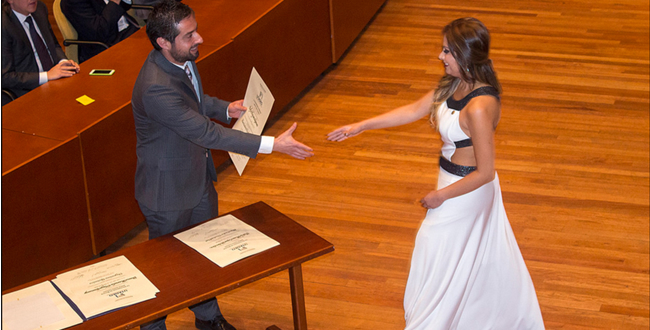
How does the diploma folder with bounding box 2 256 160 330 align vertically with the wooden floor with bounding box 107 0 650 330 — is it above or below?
above

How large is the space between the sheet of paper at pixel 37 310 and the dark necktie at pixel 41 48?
261 centimetres

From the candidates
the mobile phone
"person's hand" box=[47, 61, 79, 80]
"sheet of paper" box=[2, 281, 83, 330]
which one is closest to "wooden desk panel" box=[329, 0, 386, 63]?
the mobile phone

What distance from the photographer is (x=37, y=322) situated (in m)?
2.60

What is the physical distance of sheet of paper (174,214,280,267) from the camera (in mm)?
2980

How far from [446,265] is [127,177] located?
6.95 ft

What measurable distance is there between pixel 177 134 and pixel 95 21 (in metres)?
2.85

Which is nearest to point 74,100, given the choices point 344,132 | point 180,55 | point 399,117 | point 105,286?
point 180,55

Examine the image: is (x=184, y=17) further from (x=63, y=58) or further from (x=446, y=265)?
(x=63, y=58)

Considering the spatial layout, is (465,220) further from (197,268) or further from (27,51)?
(27,51)

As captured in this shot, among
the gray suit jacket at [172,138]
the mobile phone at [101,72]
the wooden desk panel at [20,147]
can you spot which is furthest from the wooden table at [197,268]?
the mobile phone at [101,72]

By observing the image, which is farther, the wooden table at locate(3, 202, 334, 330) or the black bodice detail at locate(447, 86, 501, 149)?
the black bodice detail at locate(447, 86, 501, 149)

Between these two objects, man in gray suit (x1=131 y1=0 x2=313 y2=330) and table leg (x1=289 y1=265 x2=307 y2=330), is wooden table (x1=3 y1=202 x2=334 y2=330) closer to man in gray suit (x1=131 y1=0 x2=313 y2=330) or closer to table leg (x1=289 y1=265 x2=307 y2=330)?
table leg (x1=289 y1=265 x2=307 y2=330)

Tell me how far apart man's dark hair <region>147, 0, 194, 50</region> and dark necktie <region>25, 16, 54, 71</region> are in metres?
2.25

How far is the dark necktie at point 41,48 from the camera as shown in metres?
4.94
